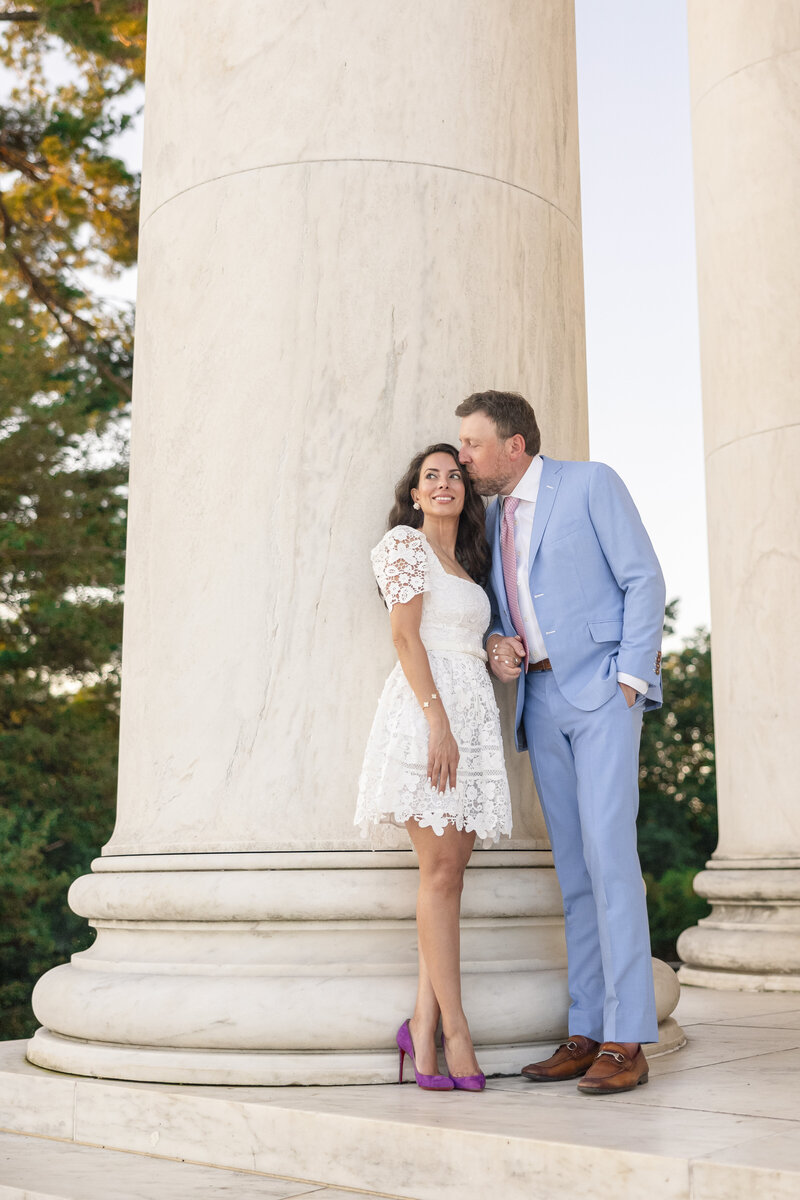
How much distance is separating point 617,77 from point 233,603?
154358 millimetres

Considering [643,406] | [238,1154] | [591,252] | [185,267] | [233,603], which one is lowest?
[238,1154]

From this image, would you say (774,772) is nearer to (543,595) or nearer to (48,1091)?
(543,595)

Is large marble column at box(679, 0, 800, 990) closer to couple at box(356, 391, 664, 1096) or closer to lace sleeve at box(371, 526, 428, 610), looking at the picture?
couple at box(356, 391, 664, 1096)

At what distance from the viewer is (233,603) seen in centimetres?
3641

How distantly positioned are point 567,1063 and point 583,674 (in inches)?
382

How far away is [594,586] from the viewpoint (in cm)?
3459

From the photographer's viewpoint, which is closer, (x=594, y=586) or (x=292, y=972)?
(x=292, y=972)

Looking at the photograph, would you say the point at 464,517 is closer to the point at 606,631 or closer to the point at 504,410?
the point at 504,410

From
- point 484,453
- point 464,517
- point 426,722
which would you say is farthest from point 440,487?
point 426,722

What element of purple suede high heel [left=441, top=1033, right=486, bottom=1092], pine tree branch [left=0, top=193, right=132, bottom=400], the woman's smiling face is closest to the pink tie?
the woman's smiling face

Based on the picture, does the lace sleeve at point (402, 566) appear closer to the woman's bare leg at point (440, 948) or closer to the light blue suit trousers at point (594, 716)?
the light blue suit trousers at point (594, 716)

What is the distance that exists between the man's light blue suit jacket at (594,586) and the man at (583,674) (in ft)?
0.12

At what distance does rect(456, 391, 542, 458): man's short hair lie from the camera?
35.5m

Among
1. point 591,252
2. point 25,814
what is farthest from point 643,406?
point 25,814
